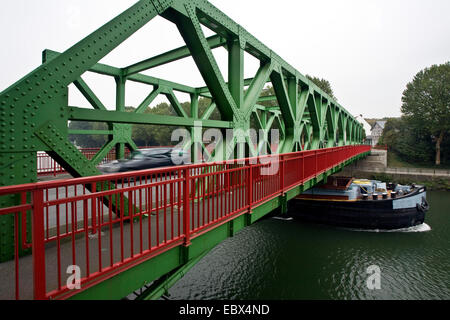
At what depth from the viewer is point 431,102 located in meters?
45.1

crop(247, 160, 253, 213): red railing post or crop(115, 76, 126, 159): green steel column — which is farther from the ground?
crop(115, 76, 126, 159): green steel column

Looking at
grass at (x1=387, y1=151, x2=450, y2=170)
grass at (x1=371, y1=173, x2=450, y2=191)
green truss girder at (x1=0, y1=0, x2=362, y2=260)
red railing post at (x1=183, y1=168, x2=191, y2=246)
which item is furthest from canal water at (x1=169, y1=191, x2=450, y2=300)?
grass at (x1=387, y1=151, x2=450, y2=170)

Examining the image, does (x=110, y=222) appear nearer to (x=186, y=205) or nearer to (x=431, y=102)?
(x=186, y=205)

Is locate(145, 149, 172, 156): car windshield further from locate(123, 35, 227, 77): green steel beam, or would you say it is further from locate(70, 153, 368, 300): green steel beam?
locate(70, 153, 368, 300): green steel beam

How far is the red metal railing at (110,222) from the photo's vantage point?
2080 mm

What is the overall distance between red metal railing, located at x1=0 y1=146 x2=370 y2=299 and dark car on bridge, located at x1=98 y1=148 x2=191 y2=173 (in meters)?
4.63

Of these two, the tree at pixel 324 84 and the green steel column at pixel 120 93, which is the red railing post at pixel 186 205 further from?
the tree at pixel 324 84

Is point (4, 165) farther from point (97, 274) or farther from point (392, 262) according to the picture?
point (392, 262)

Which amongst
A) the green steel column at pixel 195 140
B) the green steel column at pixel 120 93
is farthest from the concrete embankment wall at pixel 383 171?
the green steel column at pixel 120 93

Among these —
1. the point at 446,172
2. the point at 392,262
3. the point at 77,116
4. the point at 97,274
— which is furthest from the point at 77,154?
the point at 446,172

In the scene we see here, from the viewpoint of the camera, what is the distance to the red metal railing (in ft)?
6.82

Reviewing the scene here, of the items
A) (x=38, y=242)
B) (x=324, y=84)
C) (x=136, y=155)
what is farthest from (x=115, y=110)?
(x=324, y=84)

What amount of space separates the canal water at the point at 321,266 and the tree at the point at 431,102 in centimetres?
3392

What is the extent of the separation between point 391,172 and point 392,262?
29.4 m
